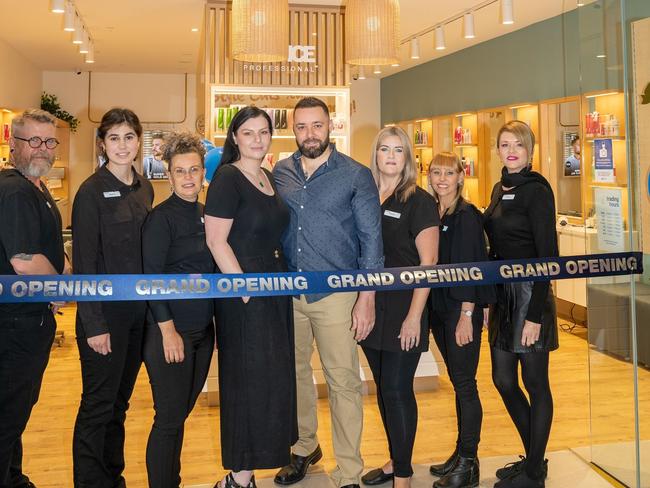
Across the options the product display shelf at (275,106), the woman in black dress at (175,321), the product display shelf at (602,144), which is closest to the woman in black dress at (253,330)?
Result: the woman in black dress at (175,321)

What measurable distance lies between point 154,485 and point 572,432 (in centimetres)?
262

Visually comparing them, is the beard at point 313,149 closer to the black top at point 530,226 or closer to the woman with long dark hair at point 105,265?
the woman with long dark hair at point 105,265

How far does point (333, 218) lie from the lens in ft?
9.47

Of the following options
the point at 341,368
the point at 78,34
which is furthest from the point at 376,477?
the point at 78,34

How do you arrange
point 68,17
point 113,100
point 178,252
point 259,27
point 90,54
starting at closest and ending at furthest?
1. point 178,252
2. point 259,27
3. point 68,17
4. point 90,54
5. point 113,100

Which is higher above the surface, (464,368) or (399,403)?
(464,368)

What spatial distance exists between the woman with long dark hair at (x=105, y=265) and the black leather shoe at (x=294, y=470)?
0.82 m

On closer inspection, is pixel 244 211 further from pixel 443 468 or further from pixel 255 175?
pixel 443 468

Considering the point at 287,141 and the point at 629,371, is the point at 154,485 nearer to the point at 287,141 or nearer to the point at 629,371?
the point at 629,371

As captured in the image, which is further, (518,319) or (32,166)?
(518,319)

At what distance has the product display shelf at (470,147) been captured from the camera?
9805 millimetres

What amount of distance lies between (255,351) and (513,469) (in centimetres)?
148

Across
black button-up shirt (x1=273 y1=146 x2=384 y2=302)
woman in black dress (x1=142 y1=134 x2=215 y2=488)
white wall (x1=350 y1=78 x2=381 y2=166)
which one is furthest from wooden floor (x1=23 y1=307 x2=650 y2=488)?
white wall (x1=350 y1=78 x2=381 y2=166)

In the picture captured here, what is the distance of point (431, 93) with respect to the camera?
11.6 metres
